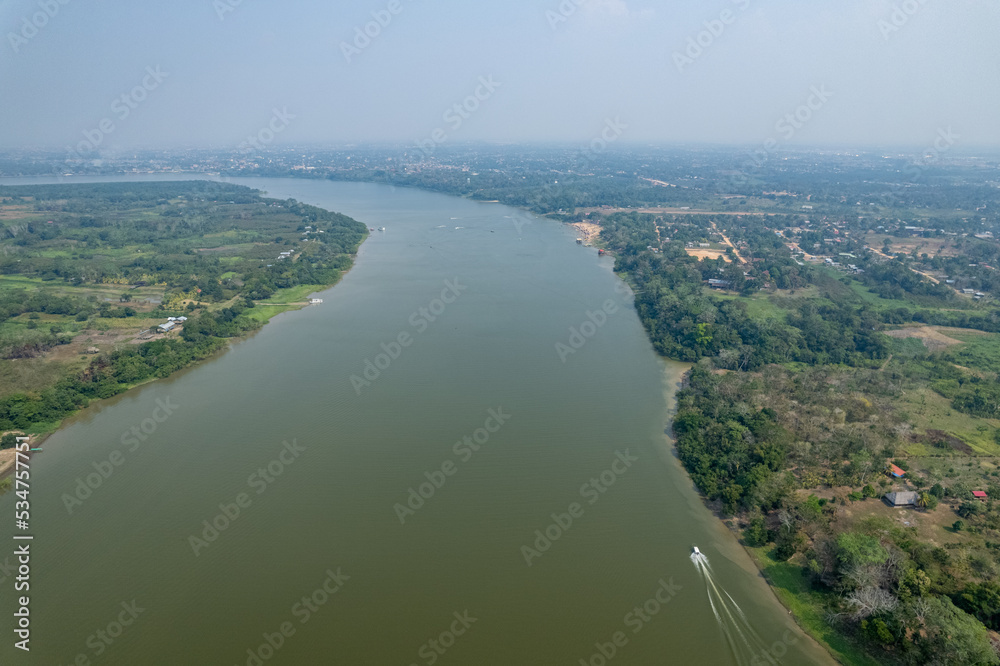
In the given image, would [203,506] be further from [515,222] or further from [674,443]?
[515,222]

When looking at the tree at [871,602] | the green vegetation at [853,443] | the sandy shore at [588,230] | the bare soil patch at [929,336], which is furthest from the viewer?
the sandy shore at [588,230]

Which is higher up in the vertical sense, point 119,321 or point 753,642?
point 119,321

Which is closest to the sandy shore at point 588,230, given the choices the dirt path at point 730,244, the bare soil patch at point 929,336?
the dirt path at point 730,244

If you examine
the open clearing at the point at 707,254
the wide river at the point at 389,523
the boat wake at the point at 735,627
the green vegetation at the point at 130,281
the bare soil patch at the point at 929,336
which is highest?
the green vegetation at the point at 130,281

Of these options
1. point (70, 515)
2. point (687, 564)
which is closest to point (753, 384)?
point (687, 564)

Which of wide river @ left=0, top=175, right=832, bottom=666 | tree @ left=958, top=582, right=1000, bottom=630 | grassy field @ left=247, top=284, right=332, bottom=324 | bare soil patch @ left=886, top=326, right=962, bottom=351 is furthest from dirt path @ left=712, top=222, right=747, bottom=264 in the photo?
tree @ left=958, top=582, right=1000, bottom=630

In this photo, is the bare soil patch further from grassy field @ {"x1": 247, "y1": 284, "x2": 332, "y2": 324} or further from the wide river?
grassy field @ {"x1": 247, "y1": 284, "x2": 332, "y2": 324}

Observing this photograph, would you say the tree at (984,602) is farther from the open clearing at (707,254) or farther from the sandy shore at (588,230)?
the sandy shore at (588,230)
